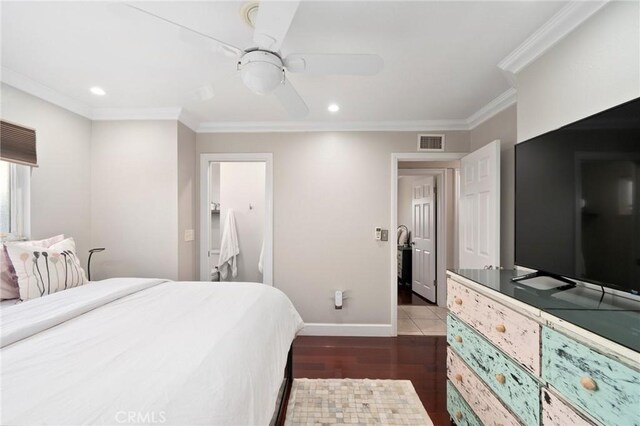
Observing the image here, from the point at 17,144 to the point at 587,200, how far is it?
359 centimetres

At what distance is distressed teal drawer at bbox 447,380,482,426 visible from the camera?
1413 mm

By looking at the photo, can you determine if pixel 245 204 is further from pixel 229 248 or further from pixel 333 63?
pixel 333 63

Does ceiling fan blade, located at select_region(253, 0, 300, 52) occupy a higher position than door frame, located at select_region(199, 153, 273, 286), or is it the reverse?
ceiling fan blade, located at select_region(253, 0, 300, 52)

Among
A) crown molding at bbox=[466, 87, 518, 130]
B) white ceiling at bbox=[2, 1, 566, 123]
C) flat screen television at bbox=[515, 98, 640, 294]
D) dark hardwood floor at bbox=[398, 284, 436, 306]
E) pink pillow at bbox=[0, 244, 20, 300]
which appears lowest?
dark hardwood floor at bbox=[398, 284, 436, 306]

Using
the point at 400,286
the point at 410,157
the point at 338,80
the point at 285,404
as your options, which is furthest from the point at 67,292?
the point at 400,286

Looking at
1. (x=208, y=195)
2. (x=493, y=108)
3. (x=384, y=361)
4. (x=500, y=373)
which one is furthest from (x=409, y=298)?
(x=208, y=195)

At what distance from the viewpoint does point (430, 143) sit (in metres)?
3.00

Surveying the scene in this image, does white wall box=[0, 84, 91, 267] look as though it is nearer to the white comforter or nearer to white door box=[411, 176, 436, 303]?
the white comforter

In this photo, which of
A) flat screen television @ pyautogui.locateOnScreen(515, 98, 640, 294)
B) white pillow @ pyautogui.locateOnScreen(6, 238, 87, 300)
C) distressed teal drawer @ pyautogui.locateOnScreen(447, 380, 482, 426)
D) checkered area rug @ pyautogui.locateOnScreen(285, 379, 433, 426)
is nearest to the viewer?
flat screen television @ pyautogui.locateOnScreen(515, 98, 640, 294)

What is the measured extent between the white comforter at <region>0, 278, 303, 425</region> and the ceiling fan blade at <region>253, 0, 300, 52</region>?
4.42 feet

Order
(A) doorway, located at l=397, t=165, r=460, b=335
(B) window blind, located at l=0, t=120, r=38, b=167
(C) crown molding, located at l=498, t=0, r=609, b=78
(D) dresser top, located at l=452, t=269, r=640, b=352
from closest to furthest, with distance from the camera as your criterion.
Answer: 1. (D) dresser top, located at l=452, t=269, r=640, b=352
2. (C) crown molding, located at l=498, t=0, r=609, b=78
3. (B) window blind, located at l=0, t=120, r=38, b=167
4. (A) doorway, located at l=397, t=165, r=460, b=335

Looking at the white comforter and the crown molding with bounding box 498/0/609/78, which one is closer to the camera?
the white comforter

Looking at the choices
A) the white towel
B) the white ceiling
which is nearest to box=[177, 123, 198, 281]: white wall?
the white ceiling

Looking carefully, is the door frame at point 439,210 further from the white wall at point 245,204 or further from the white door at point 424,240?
the white wall at point 245,204
